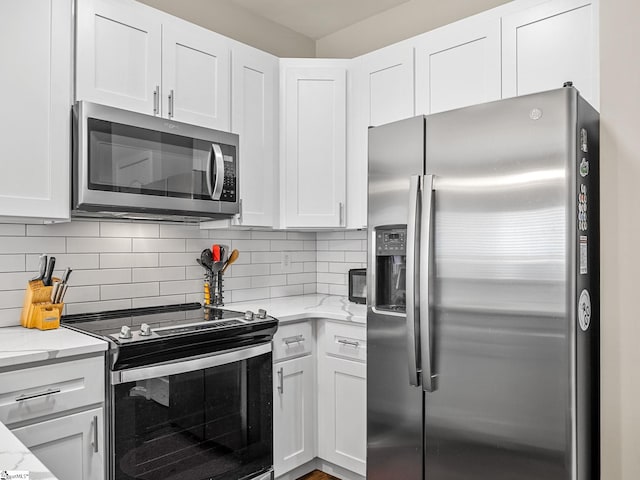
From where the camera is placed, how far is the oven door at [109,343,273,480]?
185 centimetres

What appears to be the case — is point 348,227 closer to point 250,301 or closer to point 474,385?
point 250,301

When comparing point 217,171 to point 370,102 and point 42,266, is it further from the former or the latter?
point 370,102

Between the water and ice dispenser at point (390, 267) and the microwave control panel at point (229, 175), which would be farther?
the microwave control panel at point (229, 175)

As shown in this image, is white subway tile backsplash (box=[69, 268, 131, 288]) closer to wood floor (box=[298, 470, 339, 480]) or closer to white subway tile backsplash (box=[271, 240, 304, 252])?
white subway tile backsplash (box=[271, 240, 304, 252])

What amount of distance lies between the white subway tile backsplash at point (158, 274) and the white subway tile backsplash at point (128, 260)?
0.03 meters

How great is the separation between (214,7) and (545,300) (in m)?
2.53

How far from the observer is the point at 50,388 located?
167 centimetres

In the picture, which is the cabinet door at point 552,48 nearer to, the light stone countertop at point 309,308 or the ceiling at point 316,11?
the ceiling at point 316,11

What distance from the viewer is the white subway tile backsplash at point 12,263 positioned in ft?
6.95

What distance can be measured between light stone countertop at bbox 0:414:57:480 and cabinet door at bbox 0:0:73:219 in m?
1.20

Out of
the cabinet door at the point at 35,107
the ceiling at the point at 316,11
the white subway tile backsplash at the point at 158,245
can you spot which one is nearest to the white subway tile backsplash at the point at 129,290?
the white subway tile backsplash at the point at 158,245

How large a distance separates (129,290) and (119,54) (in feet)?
3.67

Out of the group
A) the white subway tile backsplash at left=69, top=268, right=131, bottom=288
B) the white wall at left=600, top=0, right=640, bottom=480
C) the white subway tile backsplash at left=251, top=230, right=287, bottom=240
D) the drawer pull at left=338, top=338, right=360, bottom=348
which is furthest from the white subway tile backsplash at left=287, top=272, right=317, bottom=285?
the white wall at left=600, top=0, right=640, bottom=480

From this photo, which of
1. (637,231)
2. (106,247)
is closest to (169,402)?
(106,247)
